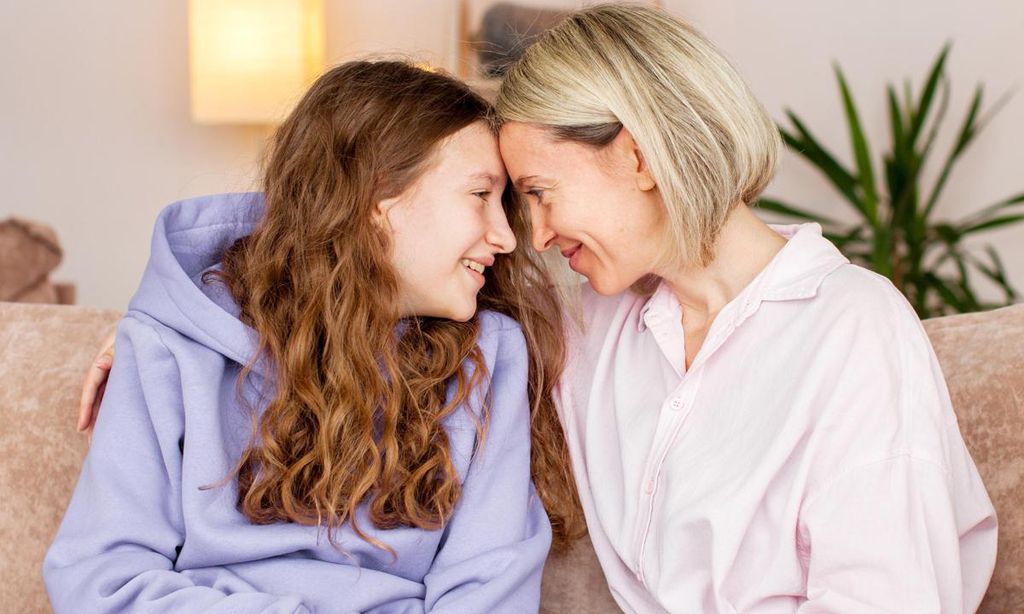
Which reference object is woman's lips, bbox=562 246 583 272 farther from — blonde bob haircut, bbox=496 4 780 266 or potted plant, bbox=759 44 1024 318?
potted plant, bbox=759 44 1024 318

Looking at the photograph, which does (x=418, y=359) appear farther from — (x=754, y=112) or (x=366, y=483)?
(x=754, y=112)

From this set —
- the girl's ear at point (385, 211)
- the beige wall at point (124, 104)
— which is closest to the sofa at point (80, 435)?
the girl's ear at point (385, 211)

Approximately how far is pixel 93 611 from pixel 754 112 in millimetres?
1115

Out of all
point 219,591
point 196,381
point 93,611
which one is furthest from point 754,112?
point 93,611

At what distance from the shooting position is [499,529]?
159 centimetres

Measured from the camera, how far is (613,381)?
1697mm

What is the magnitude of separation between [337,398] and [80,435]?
18.4 inches

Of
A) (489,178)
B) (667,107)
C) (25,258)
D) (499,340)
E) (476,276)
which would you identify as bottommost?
(25,258)

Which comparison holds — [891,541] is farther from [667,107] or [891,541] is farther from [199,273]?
[199,273]

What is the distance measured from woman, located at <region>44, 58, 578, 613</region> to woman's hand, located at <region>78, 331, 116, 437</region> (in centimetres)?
10

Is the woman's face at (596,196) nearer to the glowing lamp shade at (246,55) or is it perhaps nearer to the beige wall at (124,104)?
the glowing lamp shade at (246,55)

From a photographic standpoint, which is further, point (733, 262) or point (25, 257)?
point (25, 257)

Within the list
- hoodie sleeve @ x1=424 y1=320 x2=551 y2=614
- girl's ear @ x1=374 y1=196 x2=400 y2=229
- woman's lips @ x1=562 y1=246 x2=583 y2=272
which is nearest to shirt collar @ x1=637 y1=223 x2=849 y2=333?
woman's lips @ x1=562 y1=246 x2=583 y2=272

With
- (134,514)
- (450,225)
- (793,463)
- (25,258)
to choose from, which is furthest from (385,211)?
(25,258)
